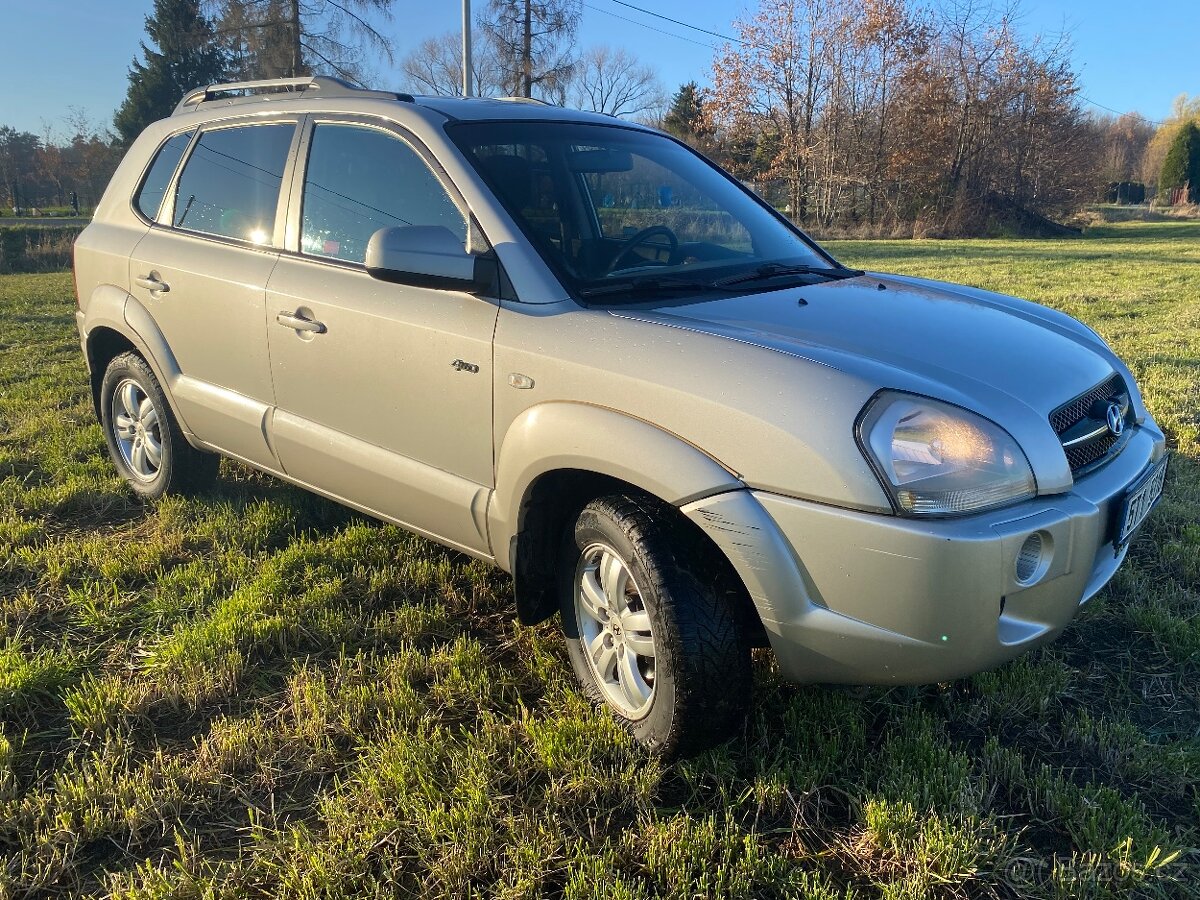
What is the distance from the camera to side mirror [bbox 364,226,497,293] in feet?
8.31

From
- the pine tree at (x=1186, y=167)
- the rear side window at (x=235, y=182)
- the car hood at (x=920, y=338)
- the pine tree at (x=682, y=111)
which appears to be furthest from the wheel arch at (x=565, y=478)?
the pine tree at (x=1186, y=167)

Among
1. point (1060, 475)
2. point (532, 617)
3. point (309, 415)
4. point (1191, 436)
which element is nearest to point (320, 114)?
point (309, 415)

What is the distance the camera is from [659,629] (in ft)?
7.18

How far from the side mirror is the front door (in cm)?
11

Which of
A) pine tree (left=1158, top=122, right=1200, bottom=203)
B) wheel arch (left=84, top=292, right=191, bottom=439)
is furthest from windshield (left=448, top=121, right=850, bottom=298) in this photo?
pine tree (left=1158, top=122, right=1200, bottom=203)

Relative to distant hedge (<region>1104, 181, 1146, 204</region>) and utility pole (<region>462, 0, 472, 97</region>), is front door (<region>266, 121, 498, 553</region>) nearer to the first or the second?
utility pole (<region>462, 0, 472, 97</region>)

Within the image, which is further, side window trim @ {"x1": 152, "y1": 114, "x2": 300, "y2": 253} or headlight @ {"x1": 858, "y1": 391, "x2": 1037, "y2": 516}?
side window trim @ {"x1": 152, "y1": 114, "x2": 300, "y2": 253}

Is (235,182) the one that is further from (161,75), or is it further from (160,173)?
(161,75)

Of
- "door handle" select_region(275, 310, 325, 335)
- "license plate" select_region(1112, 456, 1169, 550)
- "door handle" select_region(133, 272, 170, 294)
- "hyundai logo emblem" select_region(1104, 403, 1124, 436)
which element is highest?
"door handle" select_region(133, 272, 170, 294)

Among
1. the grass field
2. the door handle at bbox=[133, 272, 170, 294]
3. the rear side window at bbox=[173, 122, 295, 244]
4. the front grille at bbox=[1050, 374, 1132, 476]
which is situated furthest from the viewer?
the door handle at bbox=[133, 272, 170, 294]

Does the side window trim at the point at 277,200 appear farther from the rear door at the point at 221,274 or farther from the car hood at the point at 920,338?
Result: the car hood at the point at 920,338

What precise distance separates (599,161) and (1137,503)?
2.13 metres

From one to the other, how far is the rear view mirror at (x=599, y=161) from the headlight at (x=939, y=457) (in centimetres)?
166

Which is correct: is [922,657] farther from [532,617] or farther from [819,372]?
[532,617]
